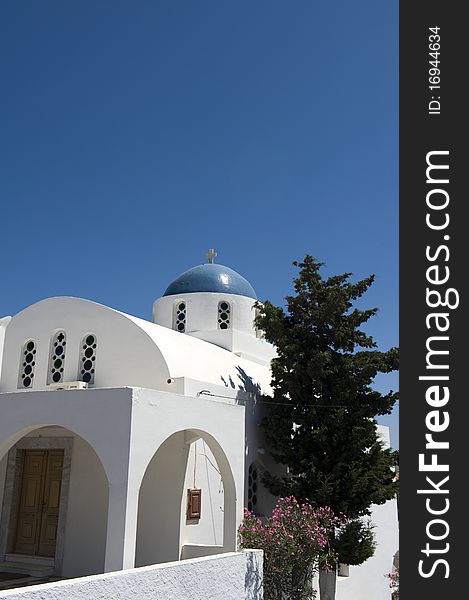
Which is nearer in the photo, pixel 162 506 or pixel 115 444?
pixel 115 444

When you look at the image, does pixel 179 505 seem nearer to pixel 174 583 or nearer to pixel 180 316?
pixel 174 583

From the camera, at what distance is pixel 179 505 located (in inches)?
450

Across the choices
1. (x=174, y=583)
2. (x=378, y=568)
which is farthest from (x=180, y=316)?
(x=174, y=583)

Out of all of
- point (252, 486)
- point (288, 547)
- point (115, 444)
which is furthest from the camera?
point (252, 486)

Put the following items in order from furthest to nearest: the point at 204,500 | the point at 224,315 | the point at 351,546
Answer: the point at 224,315
the point at 351,546
the point at 204,500

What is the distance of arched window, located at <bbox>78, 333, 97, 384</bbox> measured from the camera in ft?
42.1

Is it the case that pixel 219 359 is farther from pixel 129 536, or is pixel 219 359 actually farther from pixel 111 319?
pixel 129 536

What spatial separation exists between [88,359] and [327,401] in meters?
4.92

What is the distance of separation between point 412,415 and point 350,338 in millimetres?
8518

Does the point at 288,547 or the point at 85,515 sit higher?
the point at 85,515

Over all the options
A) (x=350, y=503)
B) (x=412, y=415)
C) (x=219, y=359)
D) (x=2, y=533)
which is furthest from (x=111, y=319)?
(x=412, y=415)

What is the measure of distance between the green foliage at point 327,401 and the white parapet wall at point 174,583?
2.85 m

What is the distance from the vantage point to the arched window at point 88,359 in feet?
42.1

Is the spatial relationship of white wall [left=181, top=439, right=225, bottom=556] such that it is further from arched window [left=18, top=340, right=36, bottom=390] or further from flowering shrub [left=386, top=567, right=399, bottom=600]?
flowering shrub [left=386, top=567, right=399, bottom=600]
